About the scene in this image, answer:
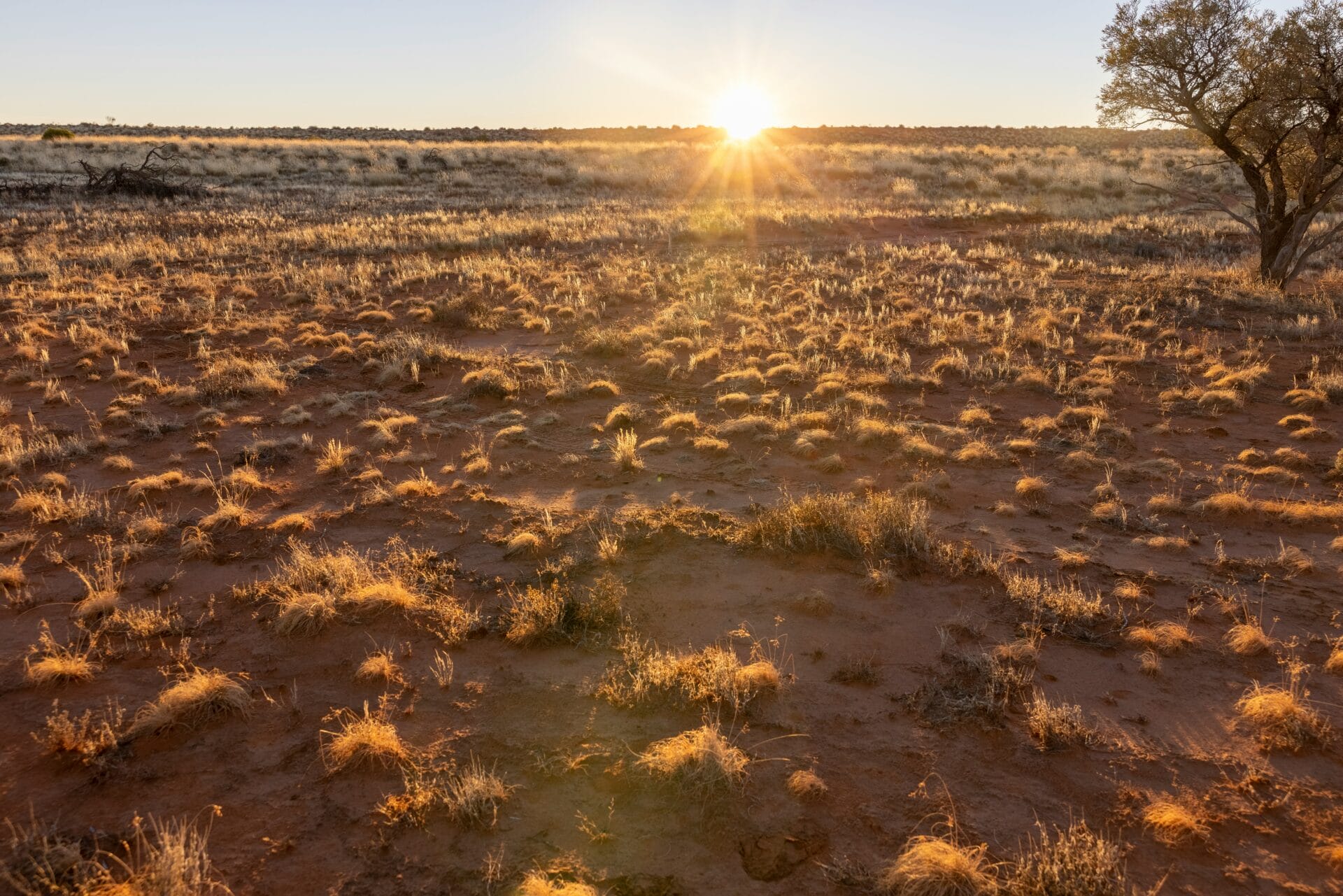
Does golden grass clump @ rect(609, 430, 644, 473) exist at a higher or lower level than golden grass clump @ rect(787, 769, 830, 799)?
higher

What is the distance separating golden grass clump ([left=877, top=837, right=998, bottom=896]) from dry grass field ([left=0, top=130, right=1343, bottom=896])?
0.11ft

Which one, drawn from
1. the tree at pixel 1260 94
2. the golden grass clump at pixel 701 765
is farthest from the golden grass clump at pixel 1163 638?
the tree at pixel 1260 94

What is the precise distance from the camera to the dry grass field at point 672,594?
4.12 m

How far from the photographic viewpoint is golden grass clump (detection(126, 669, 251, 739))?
4.83 m

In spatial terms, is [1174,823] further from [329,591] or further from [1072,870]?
[329,591]

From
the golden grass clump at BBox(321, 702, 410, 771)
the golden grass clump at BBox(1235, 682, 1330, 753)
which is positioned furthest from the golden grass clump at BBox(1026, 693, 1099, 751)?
the golden grass clump at BBox(321, 702, 410, 771)

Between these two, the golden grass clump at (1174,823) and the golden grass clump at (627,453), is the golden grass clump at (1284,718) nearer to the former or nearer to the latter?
the golden grass clump at (1174,823)

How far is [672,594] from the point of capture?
6.51 m

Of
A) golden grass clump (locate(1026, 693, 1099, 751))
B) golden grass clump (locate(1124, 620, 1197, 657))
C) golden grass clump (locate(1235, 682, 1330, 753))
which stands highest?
golden grass clump (locate(1124, 620, 1197, 657))

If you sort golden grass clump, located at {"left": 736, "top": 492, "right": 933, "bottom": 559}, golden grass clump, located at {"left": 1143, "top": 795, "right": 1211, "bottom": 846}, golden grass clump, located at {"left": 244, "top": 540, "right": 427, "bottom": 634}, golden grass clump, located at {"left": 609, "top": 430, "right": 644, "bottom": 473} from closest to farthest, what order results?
golden grass clump, located at {"left": 1143, "top": 795, "right": 1211, "bottom": 846}
golden grass clump, located at {"left": 244, "top": 540, "right": 427, "bottom": 634}
golden grass clump, located at {"left": 736, "top": 492, "right": 933, "bottom": 559}
golden grass clump, located at {"left": 609, "top": 430, "right": 644, "bottom": 473}

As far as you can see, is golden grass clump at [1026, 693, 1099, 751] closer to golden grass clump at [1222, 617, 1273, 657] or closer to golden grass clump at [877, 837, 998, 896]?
golden grass clump at [877, 837, 998, 896]

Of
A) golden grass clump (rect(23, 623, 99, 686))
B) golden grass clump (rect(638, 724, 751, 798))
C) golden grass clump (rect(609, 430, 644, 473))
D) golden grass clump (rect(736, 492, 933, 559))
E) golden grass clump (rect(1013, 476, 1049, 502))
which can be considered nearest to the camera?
golden grass clump (rect(638, 724, 751, 798))

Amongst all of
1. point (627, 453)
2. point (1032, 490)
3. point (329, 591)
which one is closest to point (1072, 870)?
point (1032, 490)

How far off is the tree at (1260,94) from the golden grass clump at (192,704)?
19.2m
